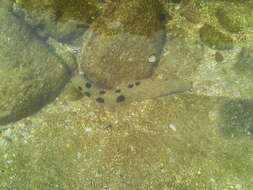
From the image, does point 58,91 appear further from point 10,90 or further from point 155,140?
point 155,140

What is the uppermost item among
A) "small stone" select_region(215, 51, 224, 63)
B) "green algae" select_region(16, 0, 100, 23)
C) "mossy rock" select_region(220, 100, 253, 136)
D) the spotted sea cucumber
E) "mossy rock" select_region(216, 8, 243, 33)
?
"green algae" select_region(16, 0, 100, 23)

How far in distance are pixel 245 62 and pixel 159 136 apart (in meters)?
2.31

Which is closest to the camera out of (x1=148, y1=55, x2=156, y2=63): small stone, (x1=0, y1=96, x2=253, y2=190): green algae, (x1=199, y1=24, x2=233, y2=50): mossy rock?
(x1=0, y1=96, x2=253, y2=190): green algae

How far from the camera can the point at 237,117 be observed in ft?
25.4

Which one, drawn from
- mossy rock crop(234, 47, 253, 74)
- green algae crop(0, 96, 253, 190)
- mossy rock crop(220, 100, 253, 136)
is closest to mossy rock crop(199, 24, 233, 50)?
mossy rock crop(234, 47, 253, 74)

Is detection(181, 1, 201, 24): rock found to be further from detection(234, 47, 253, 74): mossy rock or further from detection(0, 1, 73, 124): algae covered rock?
detection(0, 1, 73, 124): algae covered rock

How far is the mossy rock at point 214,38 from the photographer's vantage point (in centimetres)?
851

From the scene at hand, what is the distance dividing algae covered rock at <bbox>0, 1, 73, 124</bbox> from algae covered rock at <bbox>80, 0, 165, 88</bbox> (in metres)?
0.60

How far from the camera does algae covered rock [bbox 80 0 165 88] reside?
26.4ft

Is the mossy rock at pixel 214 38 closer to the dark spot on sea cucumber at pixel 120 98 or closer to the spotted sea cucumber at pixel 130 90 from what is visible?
the spotted sea cucumber at pixel 130 90

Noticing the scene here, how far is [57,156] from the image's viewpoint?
730cm

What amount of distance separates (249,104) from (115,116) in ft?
8.06

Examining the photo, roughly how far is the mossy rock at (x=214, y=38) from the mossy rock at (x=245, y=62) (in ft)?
0.94

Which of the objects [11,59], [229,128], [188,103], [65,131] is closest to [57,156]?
[65,131]
